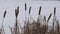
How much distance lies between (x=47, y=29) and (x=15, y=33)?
21cm

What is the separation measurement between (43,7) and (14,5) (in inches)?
10.2

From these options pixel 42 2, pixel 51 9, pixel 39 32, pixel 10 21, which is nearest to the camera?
pixel 39 32

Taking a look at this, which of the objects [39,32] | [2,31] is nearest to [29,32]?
[39,32]

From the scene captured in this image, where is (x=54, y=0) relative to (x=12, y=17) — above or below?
above

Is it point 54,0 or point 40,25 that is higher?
point 54,0

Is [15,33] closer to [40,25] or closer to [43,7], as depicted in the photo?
[40,25]

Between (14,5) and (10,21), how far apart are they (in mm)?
214

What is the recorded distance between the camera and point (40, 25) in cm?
101

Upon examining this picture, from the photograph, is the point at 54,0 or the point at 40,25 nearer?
the point at 40,25

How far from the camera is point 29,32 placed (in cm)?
98

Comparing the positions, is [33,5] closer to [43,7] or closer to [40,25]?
[43,7]

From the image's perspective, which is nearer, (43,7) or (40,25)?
(40,25)

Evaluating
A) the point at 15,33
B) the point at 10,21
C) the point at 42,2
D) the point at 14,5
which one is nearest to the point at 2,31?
the point at 15,33

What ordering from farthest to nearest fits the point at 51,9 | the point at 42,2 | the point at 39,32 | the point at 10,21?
the point at 42,2 → the point at 51,9 → the point at 10,21 → the point at 39,32
